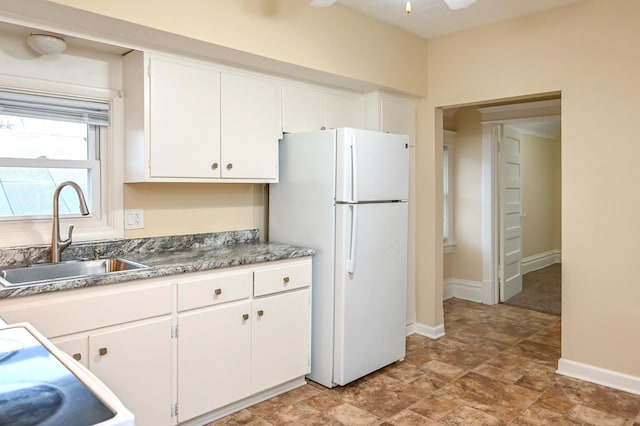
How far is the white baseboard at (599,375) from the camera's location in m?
2.94

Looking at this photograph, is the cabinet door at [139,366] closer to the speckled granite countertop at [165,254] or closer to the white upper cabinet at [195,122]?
the speckled granite countertop at [165,254]

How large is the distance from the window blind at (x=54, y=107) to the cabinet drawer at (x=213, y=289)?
1.08 meters

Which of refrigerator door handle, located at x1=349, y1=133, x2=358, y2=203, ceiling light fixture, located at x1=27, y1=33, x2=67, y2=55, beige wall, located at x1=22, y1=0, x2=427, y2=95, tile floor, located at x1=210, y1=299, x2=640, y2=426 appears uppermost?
beige wall, located at x1=22, y1=0, x2=427, y2=95

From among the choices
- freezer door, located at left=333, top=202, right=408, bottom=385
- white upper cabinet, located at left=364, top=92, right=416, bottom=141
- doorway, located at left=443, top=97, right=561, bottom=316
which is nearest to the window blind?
freezer door, located at left=333, top=202, right=408, bottom=385

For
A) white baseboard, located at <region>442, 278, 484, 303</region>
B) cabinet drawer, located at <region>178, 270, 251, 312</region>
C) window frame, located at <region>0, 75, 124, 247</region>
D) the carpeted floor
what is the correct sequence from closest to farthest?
cabinet drawer, located at <region>178, 270, 251, 312</region>
window frame, located at <region>0, 75, 124, 247</region>
the carpeted floor
white baseboard, located at <region>442, 278, 484, 303</region>

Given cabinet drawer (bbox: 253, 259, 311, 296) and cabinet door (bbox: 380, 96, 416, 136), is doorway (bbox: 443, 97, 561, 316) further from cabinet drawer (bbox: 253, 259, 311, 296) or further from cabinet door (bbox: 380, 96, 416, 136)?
cabinet drawer (bbox: 253, 259, 311, 296)

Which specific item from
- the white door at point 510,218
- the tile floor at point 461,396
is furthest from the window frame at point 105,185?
the white door at point 510,218

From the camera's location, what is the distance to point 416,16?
3.39 meters

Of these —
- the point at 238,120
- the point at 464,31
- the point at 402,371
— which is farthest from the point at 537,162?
the point at 238,120

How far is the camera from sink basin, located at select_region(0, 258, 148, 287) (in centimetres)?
227

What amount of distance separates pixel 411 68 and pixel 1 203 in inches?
116

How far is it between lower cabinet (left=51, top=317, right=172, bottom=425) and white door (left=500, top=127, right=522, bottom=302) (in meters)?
4.00

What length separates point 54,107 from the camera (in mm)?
2535

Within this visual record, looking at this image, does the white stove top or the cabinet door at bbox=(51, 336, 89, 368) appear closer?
the white stove top
